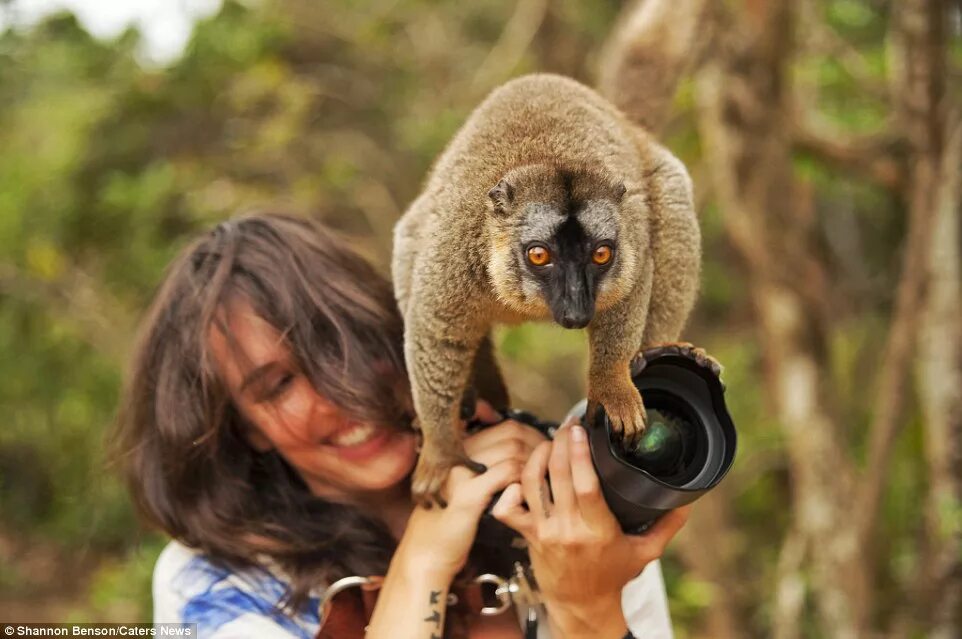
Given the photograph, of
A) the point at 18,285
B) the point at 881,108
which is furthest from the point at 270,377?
the point at 881,108

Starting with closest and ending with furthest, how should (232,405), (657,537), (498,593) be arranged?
(657,537)
(498,593)
(232,405)

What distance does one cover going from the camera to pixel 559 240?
1.97 metres

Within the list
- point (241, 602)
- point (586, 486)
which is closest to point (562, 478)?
point (586, 486)

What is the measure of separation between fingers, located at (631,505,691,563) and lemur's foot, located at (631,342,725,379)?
1.07 feet

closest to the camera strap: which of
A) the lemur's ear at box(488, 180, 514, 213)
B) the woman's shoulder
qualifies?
the woman's shoulder

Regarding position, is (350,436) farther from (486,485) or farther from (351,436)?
(486,485)

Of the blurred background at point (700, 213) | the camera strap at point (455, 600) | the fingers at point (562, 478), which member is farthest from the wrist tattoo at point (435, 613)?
the blurred background at point (700, 213)

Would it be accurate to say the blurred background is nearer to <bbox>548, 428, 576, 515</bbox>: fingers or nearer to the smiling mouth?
the smiling mouth

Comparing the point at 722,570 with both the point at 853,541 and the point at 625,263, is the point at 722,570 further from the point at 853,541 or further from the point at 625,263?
the point at 625,263

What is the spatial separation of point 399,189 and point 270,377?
531 centimetres

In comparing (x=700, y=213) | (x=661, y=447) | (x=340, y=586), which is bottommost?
(x=340, y=586)

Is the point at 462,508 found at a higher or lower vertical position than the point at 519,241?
lower

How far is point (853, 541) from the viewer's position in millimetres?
4215

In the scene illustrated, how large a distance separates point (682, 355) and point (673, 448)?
8.3 inches
